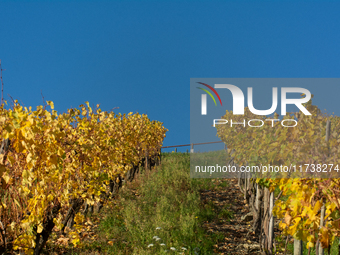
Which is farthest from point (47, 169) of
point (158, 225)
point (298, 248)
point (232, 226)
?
point (232, 226)

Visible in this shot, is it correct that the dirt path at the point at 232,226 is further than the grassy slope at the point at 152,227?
Yes

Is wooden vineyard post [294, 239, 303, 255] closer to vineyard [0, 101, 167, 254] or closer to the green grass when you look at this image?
the green grass

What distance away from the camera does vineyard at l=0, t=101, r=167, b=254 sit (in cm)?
263

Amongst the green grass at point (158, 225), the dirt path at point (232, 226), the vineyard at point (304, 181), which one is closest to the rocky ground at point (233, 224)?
the dirt path at point (232, 226)

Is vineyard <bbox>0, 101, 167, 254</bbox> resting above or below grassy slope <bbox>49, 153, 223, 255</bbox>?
above

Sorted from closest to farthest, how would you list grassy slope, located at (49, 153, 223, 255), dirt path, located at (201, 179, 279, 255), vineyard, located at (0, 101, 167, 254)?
vineyard, located at (0, 101, 167, 254) < grassy slope, located at (49, 153, 223, 255) < dirt path, located at (201, 179, 279, 255)

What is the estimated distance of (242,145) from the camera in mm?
6746

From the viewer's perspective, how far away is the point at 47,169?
11.0ft

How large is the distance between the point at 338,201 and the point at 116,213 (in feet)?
17.2

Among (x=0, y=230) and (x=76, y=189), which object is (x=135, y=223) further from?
(x=0, y=230)

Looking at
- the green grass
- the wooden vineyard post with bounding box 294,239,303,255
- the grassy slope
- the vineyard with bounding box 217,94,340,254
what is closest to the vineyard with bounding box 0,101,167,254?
the grassy slope

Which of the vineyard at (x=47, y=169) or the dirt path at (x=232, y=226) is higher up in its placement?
the vineyard at (x=47, y=169)

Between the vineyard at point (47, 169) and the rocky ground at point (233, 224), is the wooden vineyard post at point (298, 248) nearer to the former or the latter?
the rocky ground at point (233, 224)

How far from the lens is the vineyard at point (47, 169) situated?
2.63 metres
